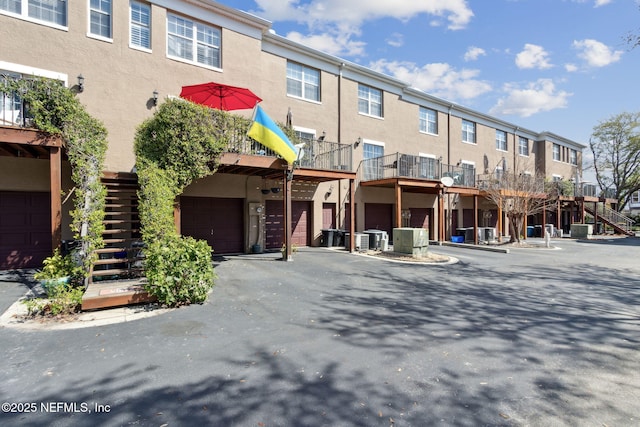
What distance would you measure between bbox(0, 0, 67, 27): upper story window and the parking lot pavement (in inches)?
372

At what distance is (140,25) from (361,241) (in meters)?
11.2

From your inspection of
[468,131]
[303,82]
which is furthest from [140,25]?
[468,131]

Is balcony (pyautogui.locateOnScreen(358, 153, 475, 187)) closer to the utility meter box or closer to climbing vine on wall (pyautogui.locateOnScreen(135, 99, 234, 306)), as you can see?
the utility meter box

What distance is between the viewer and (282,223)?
14.4m

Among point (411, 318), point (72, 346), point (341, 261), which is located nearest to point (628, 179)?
point (341, 261)

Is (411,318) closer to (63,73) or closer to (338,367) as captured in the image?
(338,367)

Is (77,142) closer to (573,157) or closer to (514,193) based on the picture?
(514,193)

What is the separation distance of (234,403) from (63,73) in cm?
1111

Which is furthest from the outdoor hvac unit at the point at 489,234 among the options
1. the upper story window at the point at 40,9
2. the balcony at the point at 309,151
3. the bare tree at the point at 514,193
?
the upper story window at the point at 40,9

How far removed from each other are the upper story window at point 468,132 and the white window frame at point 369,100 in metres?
7.98

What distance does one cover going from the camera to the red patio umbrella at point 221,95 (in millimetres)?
9938

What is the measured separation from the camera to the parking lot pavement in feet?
9.42

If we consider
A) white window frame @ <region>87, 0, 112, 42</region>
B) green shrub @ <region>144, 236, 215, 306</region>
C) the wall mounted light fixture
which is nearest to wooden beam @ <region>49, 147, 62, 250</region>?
green shrub @ <region>144, 236, 215, 306</region>

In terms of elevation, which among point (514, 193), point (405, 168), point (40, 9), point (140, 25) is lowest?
point (514, 193)
